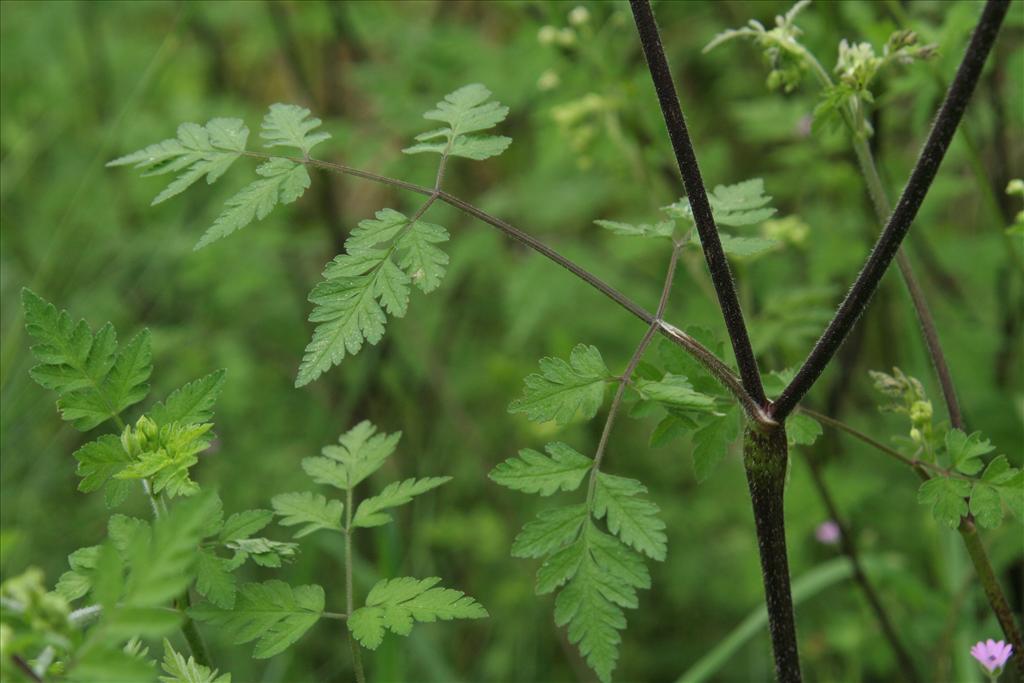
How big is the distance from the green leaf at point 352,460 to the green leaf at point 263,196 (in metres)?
0.32

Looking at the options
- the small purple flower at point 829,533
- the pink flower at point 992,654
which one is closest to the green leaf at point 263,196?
the pink flower at point 992,654

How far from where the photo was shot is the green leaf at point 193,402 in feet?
4.36

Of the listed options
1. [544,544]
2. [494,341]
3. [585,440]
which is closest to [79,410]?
[544,544]

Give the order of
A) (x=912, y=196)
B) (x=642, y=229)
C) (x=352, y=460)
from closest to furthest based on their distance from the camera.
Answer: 1. (x=912, y=196)
2. (x=642, y=229)
3. (x=352, y=460)

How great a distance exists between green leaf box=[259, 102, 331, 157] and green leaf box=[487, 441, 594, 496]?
506 mm

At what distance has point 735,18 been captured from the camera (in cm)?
273

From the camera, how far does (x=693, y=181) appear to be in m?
1.20

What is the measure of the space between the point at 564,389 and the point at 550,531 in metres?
0.17

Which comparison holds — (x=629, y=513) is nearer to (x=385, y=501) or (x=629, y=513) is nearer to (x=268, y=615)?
(x=385, y=501)

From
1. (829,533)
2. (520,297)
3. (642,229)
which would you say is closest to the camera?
(642,229)

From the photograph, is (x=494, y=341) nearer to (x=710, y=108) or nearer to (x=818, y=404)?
(x=710, y=108)

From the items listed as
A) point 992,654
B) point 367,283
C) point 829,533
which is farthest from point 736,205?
point 829,533

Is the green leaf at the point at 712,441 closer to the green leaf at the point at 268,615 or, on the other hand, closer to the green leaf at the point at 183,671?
the green leaf at the point at 268,615

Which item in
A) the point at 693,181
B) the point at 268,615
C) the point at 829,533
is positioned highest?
the point at 693,181
